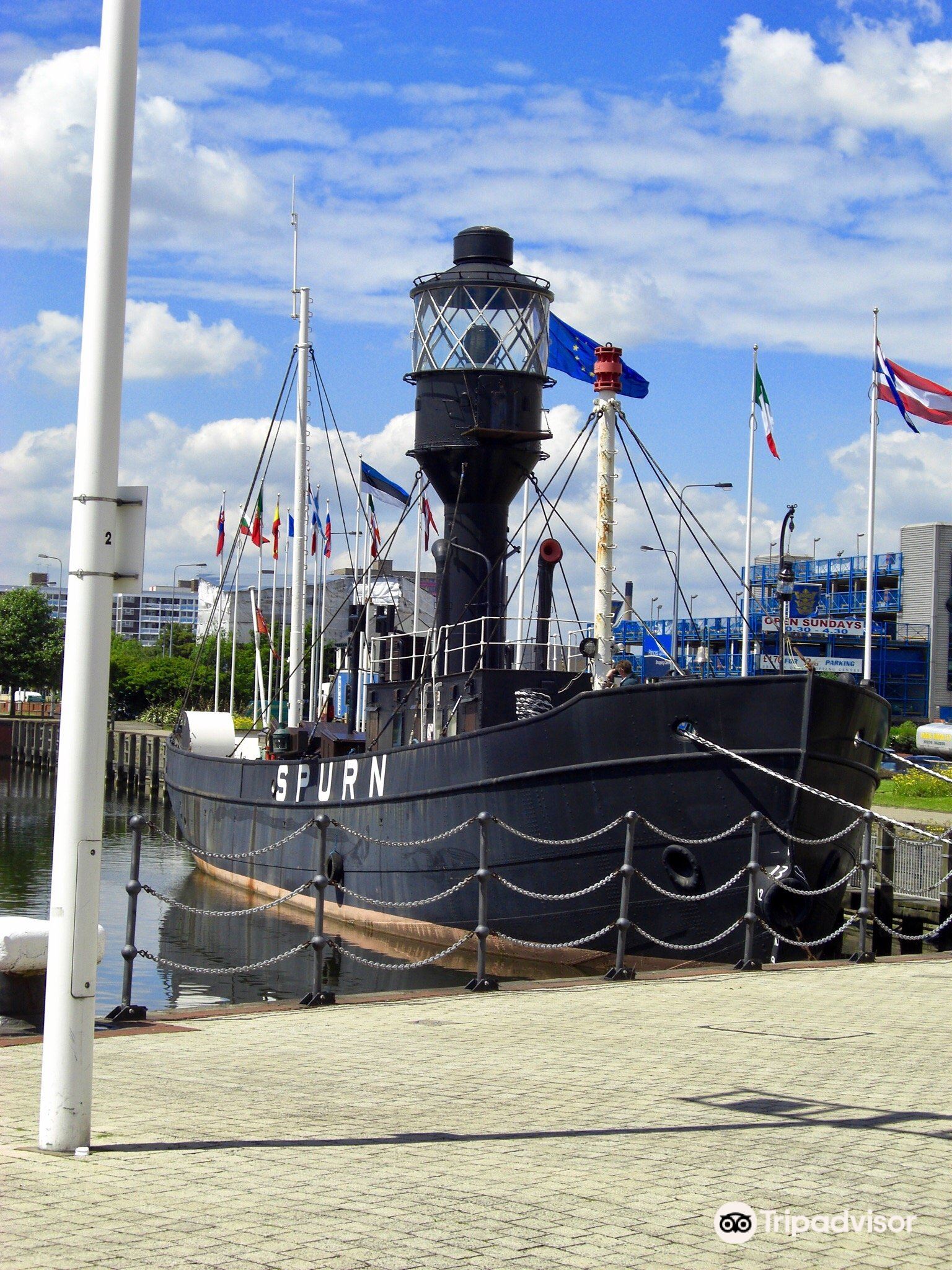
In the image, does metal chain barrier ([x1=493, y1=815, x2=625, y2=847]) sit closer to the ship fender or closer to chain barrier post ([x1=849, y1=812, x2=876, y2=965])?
the ship fender

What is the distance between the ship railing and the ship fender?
0.01 meters

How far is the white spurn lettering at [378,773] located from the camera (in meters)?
18.1

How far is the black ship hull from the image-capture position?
1389cm

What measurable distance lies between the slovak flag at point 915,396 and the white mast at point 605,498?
12.9 m

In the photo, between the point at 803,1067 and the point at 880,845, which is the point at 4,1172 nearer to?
the point at 803,1067

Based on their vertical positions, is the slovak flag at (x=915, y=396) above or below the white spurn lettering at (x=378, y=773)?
above

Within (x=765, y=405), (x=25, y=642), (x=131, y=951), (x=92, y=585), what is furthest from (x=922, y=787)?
(x=25, y=642)

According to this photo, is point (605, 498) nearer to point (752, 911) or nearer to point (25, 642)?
point (752, 911)

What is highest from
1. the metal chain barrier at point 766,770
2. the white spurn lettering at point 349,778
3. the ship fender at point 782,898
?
the metal chain barrier at point 766,770

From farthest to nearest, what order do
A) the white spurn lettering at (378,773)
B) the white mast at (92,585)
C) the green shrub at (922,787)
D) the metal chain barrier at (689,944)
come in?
1. the green shrub at (922,787)
2. the white spurn lettering at (378,773)
3. the metal chain barrier at (689,944)
4. the white mast at (92,585)

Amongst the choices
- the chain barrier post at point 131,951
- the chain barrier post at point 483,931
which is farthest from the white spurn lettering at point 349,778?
the chain barrier post at point 131,951

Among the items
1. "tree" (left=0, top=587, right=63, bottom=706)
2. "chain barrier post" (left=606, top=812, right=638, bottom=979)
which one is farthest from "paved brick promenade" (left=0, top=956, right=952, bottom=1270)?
"tree" (left=0, top=587, right=63, bottom=706)

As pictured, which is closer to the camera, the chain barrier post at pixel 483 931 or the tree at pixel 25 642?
the chain barrier post at pixel 483 931

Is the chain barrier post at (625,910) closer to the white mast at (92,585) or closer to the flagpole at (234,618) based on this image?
the white mast at (92,585)
